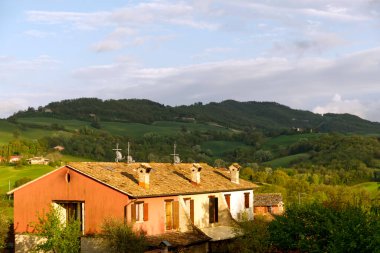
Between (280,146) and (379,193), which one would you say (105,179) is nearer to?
(379,193)

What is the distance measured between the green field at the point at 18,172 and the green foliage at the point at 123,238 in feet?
181

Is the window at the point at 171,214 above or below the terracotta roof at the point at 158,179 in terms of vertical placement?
below

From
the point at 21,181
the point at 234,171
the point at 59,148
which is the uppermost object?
the point at 59,148

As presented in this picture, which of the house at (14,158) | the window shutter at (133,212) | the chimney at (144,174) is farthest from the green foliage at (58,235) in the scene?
A: the house at (14,158)

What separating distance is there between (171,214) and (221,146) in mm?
130439

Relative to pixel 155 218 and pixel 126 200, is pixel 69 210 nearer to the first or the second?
pixel 126 200

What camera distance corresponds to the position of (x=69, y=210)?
4012cm

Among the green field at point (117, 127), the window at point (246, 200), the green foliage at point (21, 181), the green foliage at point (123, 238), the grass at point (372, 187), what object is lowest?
the grass at point (372, 187)

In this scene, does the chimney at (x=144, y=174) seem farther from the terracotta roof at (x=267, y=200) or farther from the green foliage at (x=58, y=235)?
the terracotta roof at (x=267, y=200)

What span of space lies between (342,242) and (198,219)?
55.6 feet

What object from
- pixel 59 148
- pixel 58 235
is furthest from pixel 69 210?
pixel 59 148

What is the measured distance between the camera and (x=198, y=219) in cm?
4572

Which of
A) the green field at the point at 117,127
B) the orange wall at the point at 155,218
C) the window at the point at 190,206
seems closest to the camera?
the orange wall at the point at 155,218

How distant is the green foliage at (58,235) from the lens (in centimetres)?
3681
